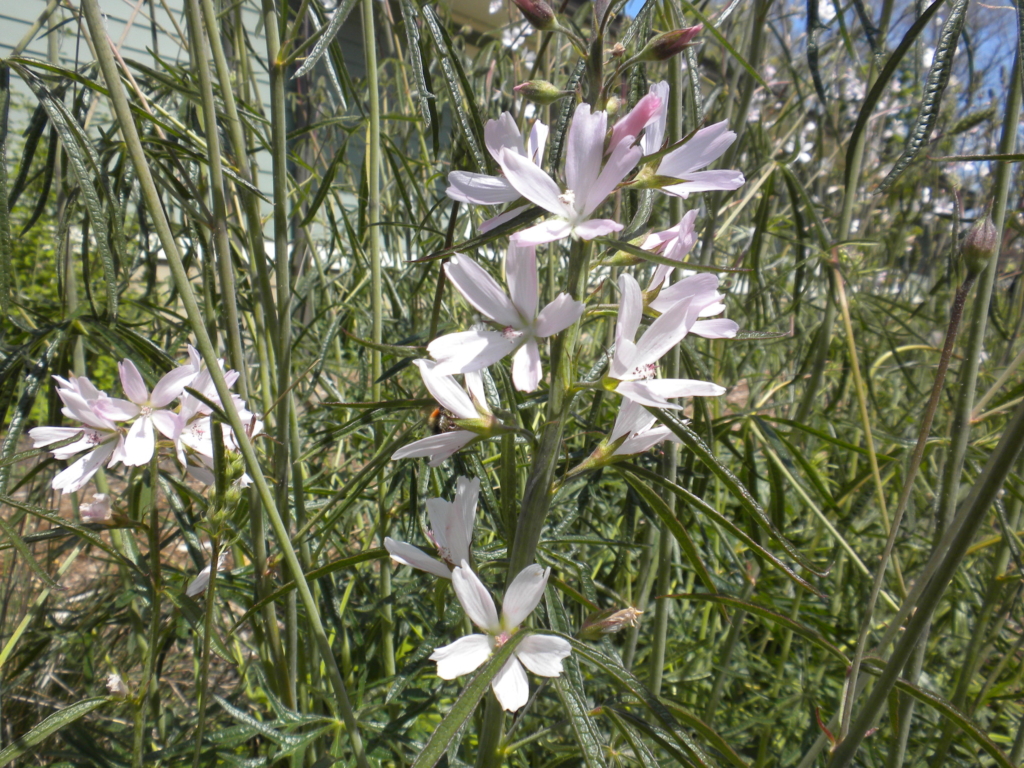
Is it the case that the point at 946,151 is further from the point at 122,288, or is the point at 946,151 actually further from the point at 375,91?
the point at 122,288

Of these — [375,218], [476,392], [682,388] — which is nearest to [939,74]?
[682,388]

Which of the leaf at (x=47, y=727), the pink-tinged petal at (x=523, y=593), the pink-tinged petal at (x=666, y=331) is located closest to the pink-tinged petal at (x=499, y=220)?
the pink-tinged petal at (x=666, y=331)

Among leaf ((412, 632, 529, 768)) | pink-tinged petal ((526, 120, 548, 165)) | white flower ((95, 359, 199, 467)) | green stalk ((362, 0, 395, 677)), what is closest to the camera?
leaf ((412, 632, 529, 768))

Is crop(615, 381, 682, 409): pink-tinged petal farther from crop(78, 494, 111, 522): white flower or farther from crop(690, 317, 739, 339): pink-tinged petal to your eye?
crop(78, 494, 111, 522): white flower

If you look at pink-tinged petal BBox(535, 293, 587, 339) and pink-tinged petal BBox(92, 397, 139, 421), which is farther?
pink-tinged petal BBox(92, 397, 139, 421)

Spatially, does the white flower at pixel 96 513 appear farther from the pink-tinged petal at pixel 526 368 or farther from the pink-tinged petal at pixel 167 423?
the pink-tinged petal at pixel 526 368

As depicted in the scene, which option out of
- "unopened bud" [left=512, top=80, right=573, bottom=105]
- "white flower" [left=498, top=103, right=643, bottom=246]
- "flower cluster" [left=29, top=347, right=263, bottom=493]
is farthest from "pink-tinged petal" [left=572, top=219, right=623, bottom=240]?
"flower cluster" [left=29, top=347, right=263, bottom=493]

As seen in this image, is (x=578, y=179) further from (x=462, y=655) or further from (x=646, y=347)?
(x=462, y=655)
